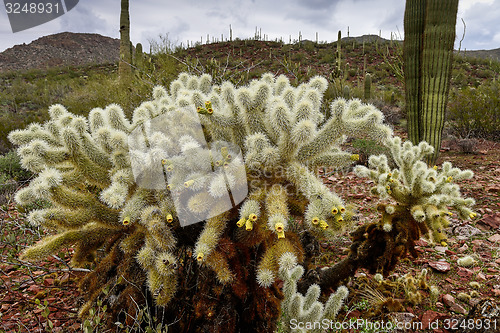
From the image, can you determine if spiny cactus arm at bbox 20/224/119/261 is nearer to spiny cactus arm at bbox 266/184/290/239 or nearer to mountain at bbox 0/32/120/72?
spiny cactus arm at bbox 266/184/290/239

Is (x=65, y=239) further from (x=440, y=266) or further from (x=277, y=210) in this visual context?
(x=440, y=266)

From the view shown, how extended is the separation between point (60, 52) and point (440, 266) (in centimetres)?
4919

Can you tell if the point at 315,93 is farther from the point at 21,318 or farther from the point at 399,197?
the point at 21,318

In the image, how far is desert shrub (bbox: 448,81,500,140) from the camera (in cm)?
779

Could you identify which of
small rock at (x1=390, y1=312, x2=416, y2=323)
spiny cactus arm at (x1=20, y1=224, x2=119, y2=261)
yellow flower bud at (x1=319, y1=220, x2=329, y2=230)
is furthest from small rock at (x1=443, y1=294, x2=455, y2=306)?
spiny cactus arm at (x1=20, y1=224, x2=119, y2=261)

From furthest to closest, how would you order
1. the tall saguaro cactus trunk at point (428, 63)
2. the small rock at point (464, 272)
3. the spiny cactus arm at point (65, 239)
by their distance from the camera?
the tall saguaro cactus trunk at point (428, 63), the small rock at point (464, 272), the spiny cactus arm at point (65, 239)

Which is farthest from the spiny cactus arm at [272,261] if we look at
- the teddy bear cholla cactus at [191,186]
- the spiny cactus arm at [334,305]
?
the spiny cactus arm at [334,305]

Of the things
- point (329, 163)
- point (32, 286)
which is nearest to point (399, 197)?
point (329, 163)

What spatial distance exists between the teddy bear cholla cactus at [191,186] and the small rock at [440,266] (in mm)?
1569

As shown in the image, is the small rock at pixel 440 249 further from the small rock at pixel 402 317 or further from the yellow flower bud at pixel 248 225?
the yellow flower bud at pixel 248 225

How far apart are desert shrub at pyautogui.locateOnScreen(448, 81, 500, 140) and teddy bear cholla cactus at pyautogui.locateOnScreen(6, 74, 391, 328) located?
8.08m

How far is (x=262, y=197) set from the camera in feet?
4.96

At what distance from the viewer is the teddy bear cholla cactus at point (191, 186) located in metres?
1.42

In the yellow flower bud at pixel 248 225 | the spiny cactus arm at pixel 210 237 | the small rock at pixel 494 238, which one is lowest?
the small rock at pixel 494 238
